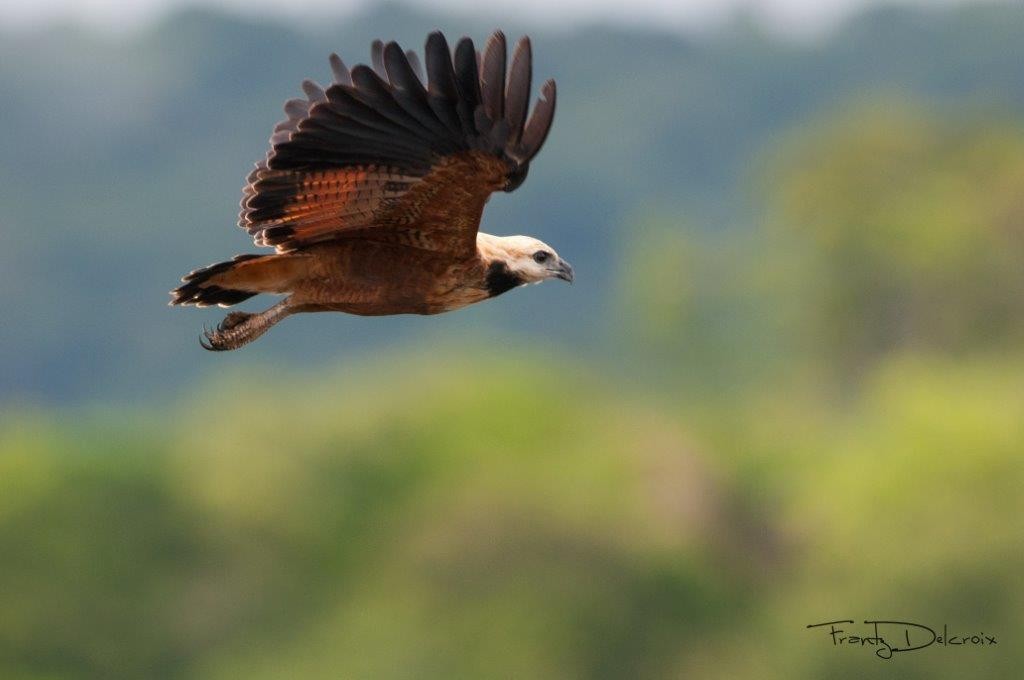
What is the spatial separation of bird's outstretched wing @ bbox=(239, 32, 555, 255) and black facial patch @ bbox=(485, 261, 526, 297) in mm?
325

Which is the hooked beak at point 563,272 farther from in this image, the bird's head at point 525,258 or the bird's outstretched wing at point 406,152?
the bird's outstretched wing at point 406,152

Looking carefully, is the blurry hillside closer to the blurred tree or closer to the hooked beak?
the blurred tree

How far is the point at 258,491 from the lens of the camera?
7294cm

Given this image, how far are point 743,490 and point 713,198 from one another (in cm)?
6872

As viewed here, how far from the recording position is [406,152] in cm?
1298

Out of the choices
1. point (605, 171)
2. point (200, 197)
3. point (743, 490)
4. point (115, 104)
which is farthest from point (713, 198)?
point (743, 490)

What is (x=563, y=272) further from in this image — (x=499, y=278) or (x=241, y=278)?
(x=241, y=278)

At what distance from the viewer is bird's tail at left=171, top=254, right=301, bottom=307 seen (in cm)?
1371

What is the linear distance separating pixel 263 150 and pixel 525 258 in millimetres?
128362

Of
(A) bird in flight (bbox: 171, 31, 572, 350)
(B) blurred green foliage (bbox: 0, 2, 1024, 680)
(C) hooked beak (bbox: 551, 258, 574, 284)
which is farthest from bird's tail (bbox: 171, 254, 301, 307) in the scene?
(B) blurred green foliage (bbox: 0, 2, 1024, 680)

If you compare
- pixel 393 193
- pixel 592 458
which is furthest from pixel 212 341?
pixel 592 458

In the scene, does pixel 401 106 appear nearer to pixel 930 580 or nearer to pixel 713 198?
pixel 930 580

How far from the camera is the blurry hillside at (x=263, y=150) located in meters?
115

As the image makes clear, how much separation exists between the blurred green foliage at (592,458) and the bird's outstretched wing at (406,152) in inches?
1532
